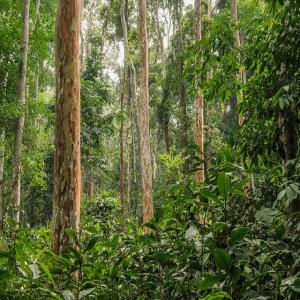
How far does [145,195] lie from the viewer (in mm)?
12719

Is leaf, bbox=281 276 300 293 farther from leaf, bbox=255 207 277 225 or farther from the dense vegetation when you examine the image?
leaf, bbox=255 207 277 225

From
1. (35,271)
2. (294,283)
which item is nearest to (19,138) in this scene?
(35,271)

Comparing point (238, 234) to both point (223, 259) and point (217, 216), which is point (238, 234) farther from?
point (217, 216)

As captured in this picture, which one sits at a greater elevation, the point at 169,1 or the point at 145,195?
the point at 169,1

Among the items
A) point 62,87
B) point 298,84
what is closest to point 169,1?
point 62,87

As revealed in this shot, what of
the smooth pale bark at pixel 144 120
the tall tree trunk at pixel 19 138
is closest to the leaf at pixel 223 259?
the tall tree trunk at pixel 19 138

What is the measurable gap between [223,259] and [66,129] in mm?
2972

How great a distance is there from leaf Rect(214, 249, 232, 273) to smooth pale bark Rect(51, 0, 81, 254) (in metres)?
2.45

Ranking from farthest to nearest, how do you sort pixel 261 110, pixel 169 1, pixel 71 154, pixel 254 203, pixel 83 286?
pixel 169 1, pixel 71 154, pixel 261 110, pixel 254 203, pixel 83 286

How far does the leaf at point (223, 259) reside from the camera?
154 centimetres

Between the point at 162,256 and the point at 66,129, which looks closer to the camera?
the point at 162,256

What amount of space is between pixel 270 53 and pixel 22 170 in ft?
36.3

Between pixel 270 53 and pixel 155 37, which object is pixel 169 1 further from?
pixel 270 53

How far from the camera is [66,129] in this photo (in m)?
4.21
